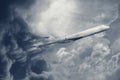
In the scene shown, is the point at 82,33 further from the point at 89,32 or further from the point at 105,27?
the point at 105,27

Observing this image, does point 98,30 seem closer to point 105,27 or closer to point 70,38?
point 105,27

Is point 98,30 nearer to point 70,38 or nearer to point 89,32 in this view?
point 89,32

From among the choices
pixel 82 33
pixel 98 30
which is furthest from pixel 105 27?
pixel 82 33

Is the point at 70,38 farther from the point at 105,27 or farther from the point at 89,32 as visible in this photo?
the point at 105,27

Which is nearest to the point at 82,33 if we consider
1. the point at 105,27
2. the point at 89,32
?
the point at 89,32
